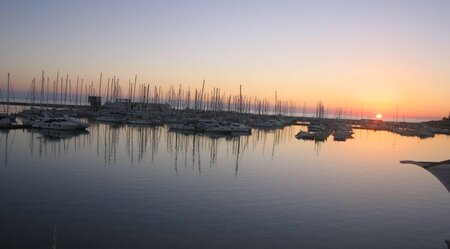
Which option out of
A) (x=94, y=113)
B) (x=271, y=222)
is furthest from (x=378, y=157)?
(x=94, y=113)

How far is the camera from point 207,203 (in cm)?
2042

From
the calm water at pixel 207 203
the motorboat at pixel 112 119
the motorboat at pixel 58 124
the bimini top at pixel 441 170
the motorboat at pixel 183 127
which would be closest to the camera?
the bimini top at pixel 441 170

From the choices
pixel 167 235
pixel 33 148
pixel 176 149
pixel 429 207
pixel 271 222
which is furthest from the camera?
pixel 176 149

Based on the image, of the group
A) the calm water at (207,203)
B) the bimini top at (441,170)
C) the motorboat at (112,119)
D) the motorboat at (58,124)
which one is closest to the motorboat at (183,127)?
the motorboat at (58,124)

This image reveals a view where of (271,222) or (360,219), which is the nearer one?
(271,222)

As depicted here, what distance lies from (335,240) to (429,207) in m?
9.73

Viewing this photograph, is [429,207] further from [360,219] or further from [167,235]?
[167,235]

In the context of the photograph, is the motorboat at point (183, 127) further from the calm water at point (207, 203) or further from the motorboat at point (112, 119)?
the calm water at point (207, 203)

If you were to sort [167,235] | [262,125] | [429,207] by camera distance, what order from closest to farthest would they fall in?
[167,235]
[429,207]
[262,125]

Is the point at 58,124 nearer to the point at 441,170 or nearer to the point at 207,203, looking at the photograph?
the point at 207,203

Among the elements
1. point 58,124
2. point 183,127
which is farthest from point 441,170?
point 183,127

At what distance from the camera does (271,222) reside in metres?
17.6

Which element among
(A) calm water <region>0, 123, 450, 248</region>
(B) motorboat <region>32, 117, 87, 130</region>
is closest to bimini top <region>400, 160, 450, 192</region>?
(A) calm water <region>0, 123, 450, 248</region>

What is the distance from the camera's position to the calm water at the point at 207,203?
15.2 m
